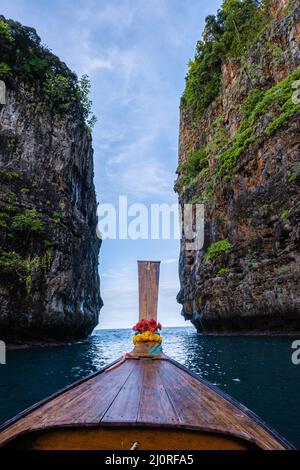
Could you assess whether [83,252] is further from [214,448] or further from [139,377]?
[214,448]

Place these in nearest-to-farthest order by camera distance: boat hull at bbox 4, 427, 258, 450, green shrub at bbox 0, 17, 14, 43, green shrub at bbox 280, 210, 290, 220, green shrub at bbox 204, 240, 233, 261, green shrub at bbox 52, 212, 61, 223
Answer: boat hull at bbox 4, 427, 258, 450, green shrub at bbox 280, 210, 290, 220, green shrub at bbox 0, 17, 14, 43, green shrub at bbox 52, 212, 61, 223, green shrub at bbox 204, 240, 233, 261

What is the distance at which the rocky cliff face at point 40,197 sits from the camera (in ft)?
55.9

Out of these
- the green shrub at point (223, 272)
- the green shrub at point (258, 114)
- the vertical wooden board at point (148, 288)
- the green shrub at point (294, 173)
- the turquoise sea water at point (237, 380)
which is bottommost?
the turquoise sea water at point (237, 380)

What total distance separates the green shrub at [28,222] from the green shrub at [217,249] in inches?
558

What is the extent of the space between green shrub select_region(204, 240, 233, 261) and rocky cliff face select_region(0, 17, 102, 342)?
11453 millimetres

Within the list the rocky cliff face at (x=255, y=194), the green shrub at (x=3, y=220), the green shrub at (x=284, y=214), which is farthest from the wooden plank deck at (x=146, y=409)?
the green shrub at (x=284, y=214)

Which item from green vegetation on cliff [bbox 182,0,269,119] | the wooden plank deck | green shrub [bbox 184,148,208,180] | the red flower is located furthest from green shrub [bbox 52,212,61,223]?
green vegetation on cliff [bbox 182,0,269,119]

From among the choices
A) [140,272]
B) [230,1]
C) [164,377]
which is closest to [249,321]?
[140,272]

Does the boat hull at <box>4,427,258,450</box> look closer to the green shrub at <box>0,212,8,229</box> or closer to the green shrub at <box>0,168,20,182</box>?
the green shrub at <box>0,212,8,229</box>

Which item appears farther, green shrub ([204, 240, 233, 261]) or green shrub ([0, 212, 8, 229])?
green shrub ([204, 240, 233, 261])

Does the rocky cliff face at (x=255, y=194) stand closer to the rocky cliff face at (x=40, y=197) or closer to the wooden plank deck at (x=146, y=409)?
the rocky cliff face at (x=40, y=197)

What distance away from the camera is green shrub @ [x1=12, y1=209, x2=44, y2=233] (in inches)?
685

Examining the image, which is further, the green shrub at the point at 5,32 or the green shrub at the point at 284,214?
the green shrub at the point at 5,32

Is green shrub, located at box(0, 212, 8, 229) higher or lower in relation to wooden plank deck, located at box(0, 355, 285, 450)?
higher
